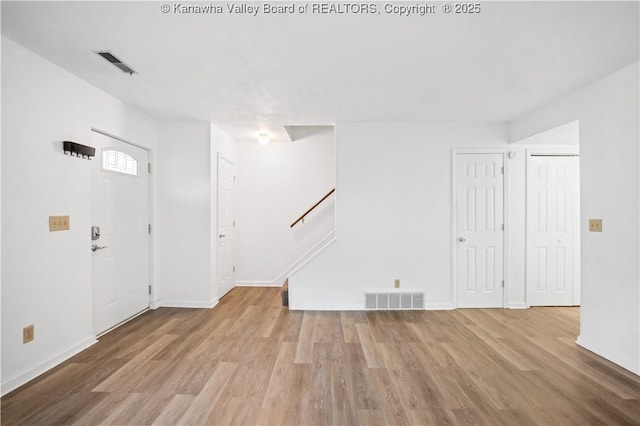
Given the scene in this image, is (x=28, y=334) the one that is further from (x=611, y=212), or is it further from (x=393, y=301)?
(x=611, y=212)

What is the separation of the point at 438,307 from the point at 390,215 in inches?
53.9

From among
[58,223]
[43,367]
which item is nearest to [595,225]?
[58,223]

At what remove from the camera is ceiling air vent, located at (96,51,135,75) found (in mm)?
2264

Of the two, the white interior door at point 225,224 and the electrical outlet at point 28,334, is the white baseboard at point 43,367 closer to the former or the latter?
the electrical outlet at point 28,334

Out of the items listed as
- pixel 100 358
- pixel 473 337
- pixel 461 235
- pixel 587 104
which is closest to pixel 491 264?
pixel 461 235

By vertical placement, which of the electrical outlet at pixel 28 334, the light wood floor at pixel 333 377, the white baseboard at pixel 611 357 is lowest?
the light wood floor at pixel 333 377

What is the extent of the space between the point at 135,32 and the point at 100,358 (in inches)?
103

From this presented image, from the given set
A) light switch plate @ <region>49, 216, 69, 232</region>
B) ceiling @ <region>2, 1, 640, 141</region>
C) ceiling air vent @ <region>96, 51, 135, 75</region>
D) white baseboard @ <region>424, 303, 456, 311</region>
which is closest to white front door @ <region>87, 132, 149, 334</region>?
light switch plate @ <region>49, 216, 69, 232</region>

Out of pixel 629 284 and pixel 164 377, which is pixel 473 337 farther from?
pixel 164 377

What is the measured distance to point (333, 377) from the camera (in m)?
2.30

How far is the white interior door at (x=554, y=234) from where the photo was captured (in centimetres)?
401

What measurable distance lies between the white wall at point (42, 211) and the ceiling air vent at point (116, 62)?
0.52 metres

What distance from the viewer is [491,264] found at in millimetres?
3984

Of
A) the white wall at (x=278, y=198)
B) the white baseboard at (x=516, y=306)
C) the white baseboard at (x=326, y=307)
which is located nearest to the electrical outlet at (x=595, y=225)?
the white baseboard at (x=516, y=306)
